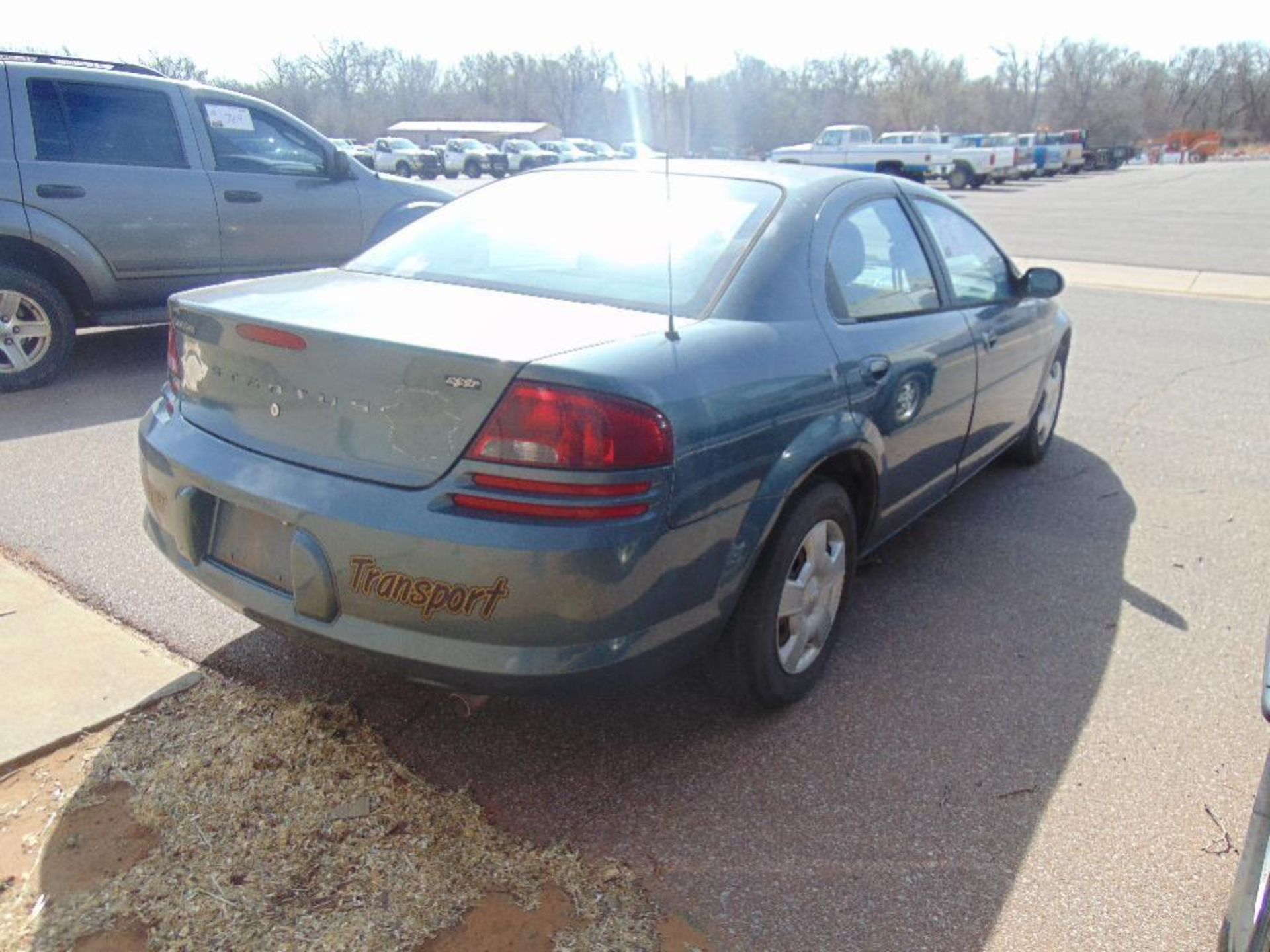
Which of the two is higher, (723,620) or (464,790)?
(723,620)

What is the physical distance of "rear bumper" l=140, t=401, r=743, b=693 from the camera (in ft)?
7.39

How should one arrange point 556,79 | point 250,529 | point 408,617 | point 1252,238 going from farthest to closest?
point 556,79 < point 1252,238 < point 250,529 < point 408,617

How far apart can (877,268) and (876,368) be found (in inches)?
20.4

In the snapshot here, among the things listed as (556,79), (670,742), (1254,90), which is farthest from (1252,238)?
(1254,90)

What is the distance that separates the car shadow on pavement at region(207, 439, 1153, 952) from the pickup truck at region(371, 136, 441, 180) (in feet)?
147

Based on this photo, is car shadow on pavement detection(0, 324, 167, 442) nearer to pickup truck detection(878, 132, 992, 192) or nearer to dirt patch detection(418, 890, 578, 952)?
dirt patch detection(418, 890, 578, 952)

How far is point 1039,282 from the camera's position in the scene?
15.2 feet

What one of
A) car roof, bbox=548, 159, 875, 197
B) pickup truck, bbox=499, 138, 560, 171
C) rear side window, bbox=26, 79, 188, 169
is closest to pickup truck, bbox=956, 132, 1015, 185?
pickup truck, bbox=499, 138, 560, 171

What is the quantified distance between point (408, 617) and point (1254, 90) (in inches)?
4683

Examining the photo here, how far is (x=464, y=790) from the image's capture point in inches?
103

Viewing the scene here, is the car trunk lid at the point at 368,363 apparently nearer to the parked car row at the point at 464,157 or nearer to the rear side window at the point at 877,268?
the rear side window at the point at 877,268

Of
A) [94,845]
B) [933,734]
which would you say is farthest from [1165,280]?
[94,845]

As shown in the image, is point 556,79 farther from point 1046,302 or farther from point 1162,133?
point 1046,302

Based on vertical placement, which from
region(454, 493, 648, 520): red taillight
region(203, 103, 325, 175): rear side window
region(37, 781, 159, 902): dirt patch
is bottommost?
region(37, 781, 159, 902): dirt patch
